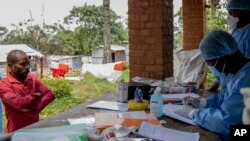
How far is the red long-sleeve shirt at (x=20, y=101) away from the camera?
2.90 m

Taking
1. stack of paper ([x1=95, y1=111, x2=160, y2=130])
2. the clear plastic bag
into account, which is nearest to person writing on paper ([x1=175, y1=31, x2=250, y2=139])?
stack of paper ([x1=95, y1=111, x2=160, y2=130])

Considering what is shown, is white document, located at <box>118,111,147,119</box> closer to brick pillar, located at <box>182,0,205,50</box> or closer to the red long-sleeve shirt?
the red long-sleeve shirt

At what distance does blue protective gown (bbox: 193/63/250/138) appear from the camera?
2.08m

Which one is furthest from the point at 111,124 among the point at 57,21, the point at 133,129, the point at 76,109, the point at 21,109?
the point at 57,21

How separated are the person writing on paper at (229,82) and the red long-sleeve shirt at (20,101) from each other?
1371mm

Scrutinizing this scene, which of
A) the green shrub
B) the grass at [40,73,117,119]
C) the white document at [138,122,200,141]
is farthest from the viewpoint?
the green shrub

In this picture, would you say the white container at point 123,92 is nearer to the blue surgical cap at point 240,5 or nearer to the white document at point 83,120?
the white document at point 83,120

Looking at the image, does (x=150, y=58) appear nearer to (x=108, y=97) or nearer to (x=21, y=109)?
(x=108, y=97)

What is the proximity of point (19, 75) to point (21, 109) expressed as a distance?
0.34 metres

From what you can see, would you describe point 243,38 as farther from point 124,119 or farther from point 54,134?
point 54,134

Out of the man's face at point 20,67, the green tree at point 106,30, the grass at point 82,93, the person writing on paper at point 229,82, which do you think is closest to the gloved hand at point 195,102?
the person writing on paper at point 229,82

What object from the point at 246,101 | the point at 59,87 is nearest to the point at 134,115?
the point at 246,101

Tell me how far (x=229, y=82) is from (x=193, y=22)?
3980mm

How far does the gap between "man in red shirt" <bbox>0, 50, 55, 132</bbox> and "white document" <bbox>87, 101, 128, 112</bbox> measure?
0.51 meters
